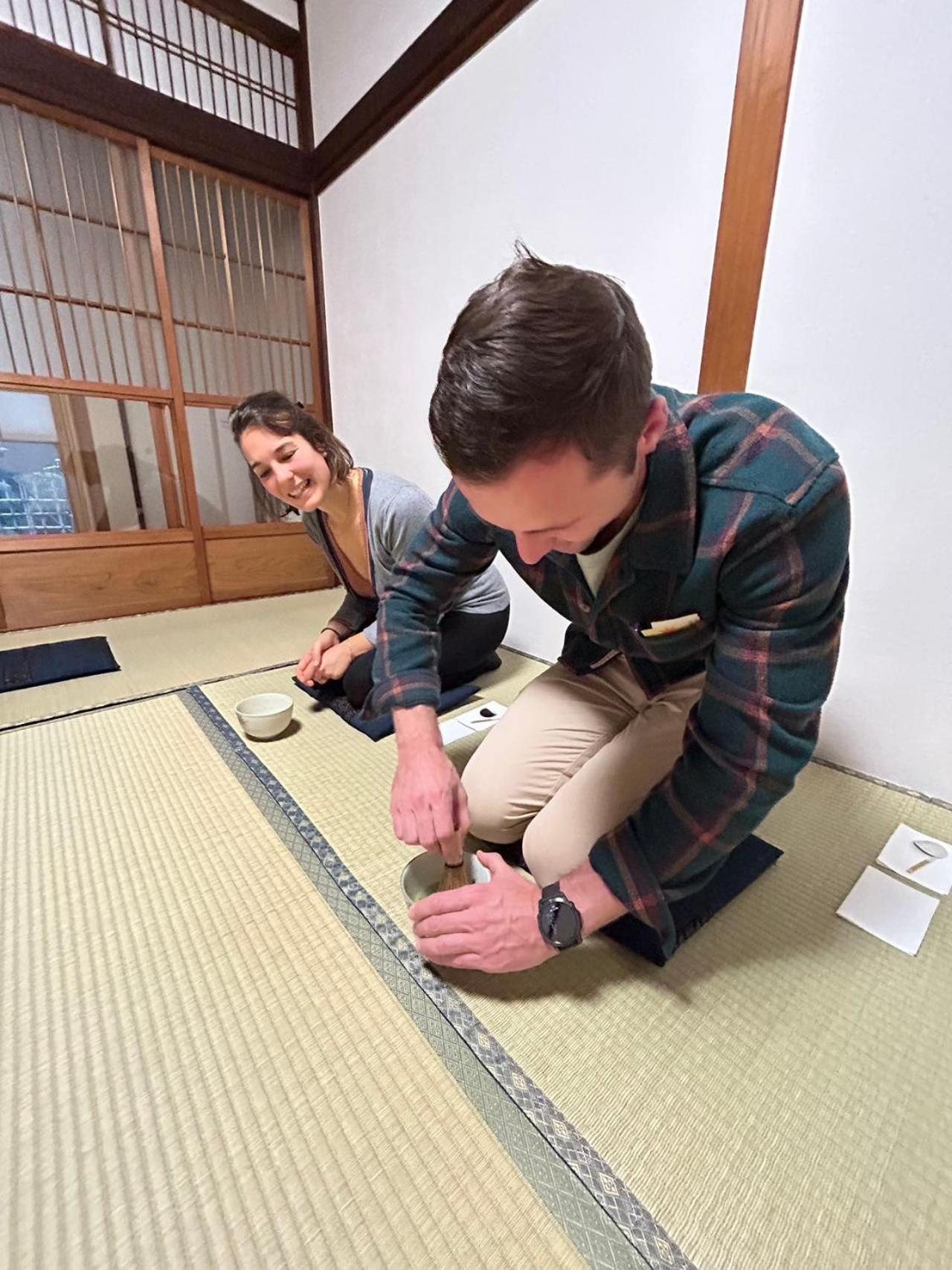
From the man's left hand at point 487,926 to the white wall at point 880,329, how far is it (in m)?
1.02

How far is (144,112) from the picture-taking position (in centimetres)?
221

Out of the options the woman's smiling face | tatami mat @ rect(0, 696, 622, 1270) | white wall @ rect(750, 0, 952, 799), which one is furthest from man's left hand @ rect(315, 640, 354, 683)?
white wall @ rect(750, 0, 952, 799)

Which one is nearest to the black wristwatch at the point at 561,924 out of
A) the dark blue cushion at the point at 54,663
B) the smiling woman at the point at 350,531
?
the smiling woman at the point at 350,531

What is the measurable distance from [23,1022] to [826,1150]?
966mm

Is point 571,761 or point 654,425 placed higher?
point 654,425

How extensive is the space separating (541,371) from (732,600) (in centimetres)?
33

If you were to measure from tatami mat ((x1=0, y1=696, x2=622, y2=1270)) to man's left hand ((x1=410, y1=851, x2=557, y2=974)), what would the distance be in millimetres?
119

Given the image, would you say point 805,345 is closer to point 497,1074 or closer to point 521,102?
point 521,102

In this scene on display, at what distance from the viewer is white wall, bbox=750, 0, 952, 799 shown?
1.02 m

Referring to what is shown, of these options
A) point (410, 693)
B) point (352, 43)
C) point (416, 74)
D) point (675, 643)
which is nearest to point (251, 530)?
point (416, 74)

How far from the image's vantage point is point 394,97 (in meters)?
2.10

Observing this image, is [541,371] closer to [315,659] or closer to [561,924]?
[561,924]

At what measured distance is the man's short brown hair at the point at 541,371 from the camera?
0.46m

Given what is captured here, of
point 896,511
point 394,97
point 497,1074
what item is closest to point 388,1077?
point 497,1074
